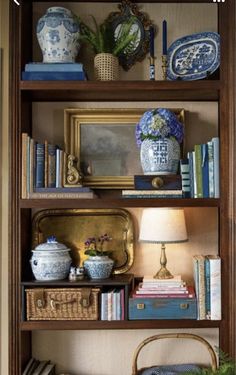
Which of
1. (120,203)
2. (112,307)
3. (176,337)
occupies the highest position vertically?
(120,203)

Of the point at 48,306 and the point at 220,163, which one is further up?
the point at 220,163

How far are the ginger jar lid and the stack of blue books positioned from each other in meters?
0.67

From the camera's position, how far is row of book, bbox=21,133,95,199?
5.73 feet

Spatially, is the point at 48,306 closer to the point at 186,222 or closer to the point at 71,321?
the point at 71,321

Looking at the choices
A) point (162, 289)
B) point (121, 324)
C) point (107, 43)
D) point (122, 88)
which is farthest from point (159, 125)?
point (121, 324)

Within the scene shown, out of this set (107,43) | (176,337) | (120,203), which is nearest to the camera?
(120,203)

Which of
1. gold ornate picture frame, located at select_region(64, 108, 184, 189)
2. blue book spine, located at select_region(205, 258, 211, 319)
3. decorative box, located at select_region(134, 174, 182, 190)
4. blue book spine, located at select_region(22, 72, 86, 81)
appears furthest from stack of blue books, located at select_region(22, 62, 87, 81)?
blue book spine, located at select_region(205, 258, 211, 319)

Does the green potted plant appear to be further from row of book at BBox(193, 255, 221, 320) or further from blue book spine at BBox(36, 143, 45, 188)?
row of book at BBox(193, 255, 221, 320)

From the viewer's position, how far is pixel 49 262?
5.75ft

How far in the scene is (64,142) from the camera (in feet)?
6.44

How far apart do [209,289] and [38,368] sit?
2.73 feet

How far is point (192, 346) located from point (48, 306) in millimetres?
707

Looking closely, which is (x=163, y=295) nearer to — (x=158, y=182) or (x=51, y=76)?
(x=158, y=182)

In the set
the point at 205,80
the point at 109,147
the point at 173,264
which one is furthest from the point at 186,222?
the point at 205,80
